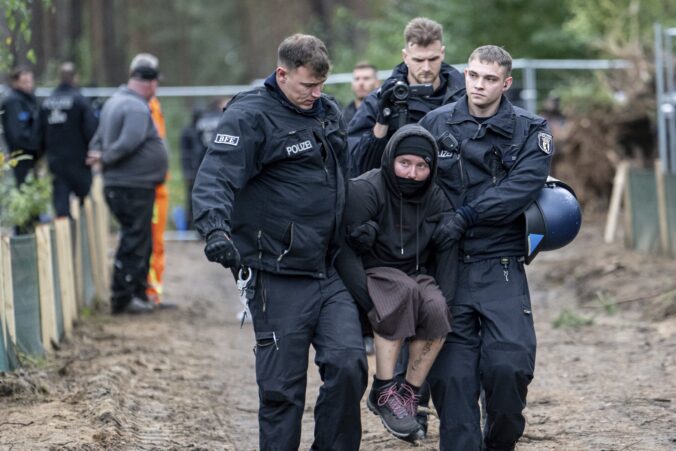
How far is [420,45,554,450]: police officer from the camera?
5898mm

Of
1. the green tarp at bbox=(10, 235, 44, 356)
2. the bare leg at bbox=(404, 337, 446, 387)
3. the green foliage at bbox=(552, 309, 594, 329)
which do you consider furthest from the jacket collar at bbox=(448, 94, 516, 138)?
the green foliage at bbox=(552, 309, 594, 329)

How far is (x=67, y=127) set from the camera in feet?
45.8

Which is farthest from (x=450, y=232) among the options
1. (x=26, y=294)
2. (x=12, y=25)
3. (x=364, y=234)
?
(x=12, y=25)

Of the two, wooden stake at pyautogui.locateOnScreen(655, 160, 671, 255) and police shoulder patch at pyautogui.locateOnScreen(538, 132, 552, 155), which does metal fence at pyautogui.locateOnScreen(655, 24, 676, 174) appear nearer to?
wooden stake at pyautogui.locateOnScreen(655, 160, 671, 255)

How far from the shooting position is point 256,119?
18.9ft

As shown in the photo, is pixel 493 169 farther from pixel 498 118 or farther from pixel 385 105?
pixel 385 105

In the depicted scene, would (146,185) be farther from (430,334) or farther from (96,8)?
(96,8)

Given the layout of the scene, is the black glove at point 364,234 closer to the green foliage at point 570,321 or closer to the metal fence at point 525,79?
the green foliage at point 570,321

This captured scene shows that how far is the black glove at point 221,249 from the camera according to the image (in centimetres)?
528

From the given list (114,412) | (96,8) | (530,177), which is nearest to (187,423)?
(114,412)

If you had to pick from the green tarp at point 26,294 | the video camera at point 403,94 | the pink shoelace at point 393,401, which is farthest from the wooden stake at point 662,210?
the pink shoelace at point 393,401

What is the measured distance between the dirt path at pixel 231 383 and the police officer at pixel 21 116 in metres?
3.00

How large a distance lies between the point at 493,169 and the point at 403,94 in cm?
84

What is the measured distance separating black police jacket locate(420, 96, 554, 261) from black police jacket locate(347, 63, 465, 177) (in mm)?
832
